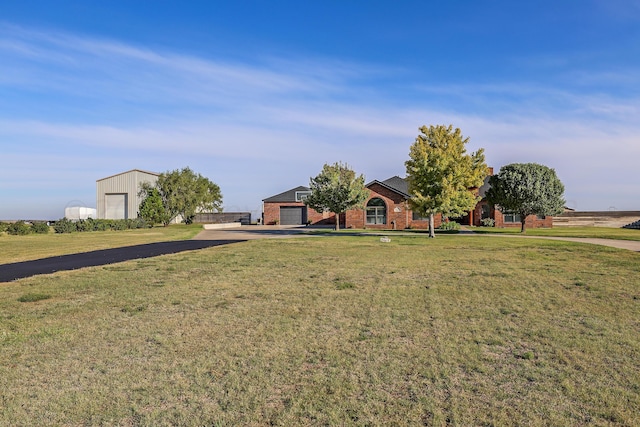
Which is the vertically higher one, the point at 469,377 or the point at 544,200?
the point at 544,200

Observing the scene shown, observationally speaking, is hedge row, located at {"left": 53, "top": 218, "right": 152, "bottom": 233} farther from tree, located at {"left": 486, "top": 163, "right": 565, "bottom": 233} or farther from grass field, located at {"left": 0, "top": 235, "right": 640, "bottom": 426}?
tree, located at {"left": 486, "top": 163, "right": 565, "bottom": 233}

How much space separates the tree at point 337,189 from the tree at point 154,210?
2030 centimetres

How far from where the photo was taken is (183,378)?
15.6 feet

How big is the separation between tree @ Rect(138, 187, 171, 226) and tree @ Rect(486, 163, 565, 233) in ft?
125

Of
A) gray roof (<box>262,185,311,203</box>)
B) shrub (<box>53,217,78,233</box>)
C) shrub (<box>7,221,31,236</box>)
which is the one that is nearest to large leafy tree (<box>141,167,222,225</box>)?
gray roof (<box>262,185,311,203</box>)

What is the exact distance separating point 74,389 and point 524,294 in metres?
8.58

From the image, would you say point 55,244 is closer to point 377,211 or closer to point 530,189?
point 377,211

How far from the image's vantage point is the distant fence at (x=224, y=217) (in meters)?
63.4

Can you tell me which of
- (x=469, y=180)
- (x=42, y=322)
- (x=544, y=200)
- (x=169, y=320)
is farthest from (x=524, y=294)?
(x=544, y=200)

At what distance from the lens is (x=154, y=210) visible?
51.7 meters

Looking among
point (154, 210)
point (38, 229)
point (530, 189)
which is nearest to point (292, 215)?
point (154, 210)

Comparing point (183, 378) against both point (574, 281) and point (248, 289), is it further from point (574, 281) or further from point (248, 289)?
point (574, 281)

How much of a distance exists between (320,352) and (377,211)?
4230 centimetres

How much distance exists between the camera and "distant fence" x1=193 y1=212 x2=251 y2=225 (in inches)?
2498
